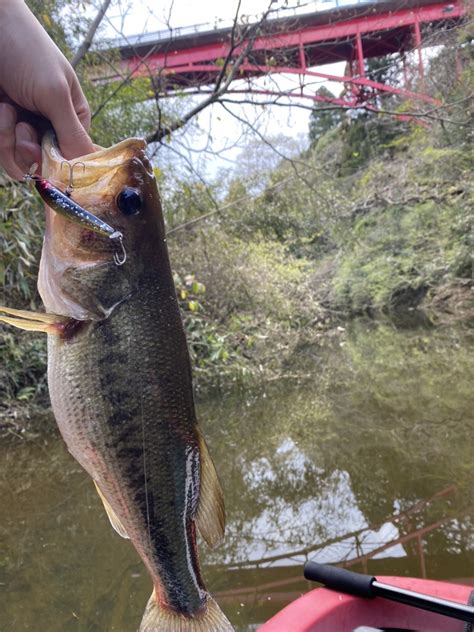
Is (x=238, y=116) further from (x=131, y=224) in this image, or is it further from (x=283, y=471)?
(x=131, y=224)

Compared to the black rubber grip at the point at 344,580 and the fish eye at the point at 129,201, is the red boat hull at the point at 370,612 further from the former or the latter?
the fish eye at the point at 129,201

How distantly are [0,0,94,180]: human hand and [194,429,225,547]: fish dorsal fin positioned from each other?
78 centimetres

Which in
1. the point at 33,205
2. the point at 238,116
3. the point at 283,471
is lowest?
the point at 283,471

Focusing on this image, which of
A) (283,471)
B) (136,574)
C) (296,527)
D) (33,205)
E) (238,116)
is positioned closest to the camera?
(136,574)

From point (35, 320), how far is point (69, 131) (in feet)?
1.49

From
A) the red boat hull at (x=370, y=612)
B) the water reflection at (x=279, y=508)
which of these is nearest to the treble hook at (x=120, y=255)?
the red boat hull at (x=370, y=612)

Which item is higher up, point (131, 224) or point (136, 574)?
point (131, 224)

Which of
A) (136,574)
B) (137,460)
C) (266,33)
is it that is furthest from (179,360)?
(266,33)

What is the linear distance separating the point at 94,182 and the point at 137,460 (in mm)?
629

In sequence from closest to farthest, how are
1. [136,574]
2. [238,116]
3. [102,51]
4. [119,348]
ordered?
1. [119,348]
2. [136,574]
3. [238,116]
4. [102,51]

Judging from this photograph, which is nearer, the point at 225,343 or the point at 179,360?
the point at 179,360

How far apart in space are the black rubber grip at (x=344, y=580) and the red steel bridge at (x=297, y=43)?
411 cm

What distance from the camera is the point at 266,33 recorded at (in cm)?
571

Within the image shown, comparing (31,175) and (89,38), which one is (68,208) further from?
(89,38)
